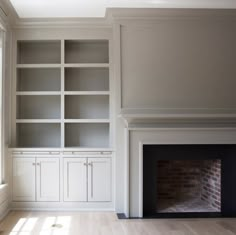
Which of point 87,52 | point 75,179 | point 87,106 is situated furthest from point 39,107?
point 75,179

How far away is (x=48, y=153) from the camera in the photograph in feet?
16.8

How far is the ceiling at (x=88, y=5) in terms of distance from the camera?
4512 millimetres

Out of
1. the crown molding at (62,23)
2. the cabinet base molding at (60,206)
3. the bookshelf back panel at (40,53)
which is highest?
the crown molding at (62,23)

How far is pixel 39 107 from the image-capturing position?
Result: 5.62m

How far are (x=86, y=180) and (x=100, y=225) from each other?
86 cm

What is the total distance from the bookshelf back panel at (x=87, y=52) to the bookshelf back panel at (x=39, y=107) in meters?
0.66

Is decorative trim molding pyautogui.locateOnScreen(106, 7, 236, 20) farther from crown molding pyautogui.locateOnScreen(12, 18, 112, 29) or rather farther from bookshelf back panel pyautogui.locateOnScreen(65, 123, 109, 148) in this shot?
bookshelf back panel pyautogui.locateOnScreen(65, 123, 109, 148)

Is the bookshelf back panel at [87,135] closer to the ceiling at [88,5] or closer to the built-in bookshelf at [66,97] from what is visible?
the built-in bookshelf at [66,97]

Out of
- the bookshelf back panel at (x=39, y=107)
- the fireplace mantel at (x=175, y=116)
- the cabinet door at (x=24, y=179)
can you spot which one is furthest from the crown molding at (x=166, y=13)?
the cabinet door at (x=24, y=179)

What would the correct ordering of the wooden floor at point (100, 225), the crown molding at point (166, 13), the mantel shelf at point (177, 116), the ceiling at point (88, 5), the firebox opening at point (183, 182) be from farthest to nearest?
the firebox opening at point (183, 182) → the crown molding at point (166, 13) → the mantel shelf at point (177, 116) → the ceiling at point (88, 5) → the wooden floor at point (100, 225)

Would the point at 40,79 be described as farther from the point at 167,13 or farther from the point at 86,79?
the point at 167,13

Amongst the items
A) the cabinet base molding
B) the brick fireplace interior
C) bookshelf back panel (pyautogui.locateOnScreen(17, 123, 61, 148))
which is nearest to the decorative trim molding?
the brick fireplace interior

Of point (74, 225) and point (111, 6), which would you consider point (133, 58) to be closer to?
point (111, 6)

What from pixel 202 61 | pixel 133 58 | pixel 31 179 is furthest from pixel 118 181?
pixel 202 61
